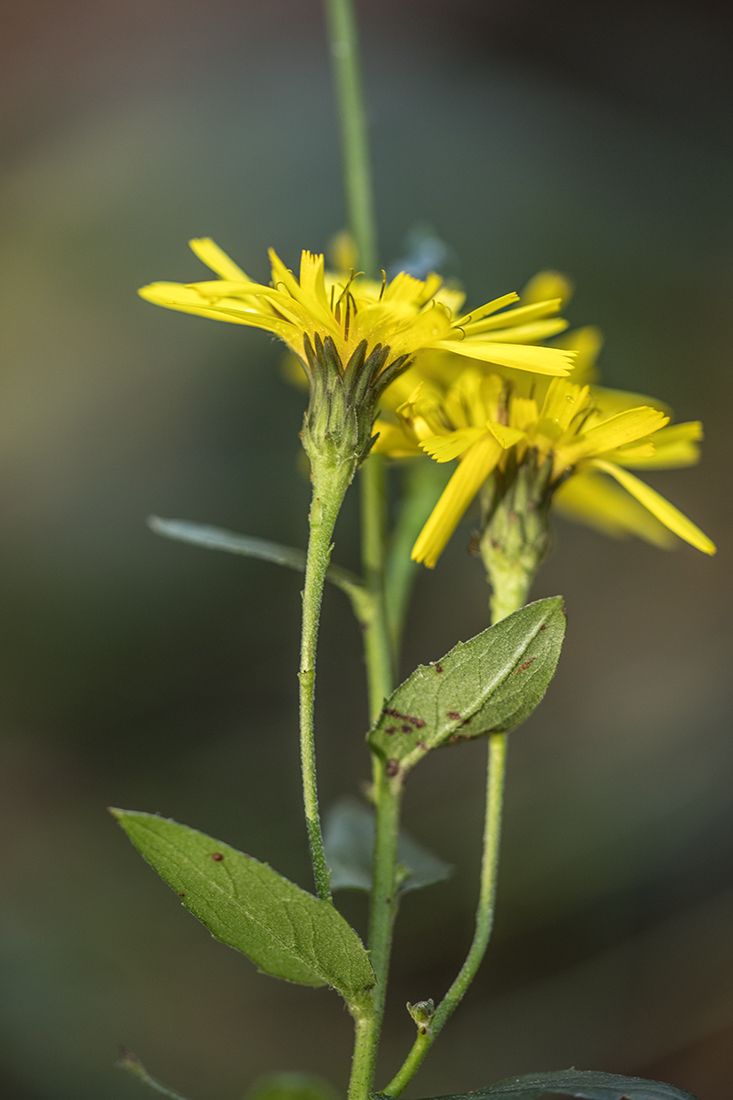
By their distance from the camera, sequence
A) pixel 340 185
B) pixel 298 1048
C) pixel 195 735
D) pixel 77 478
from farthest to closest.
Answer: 1. pixel 340 185
2. pixel 77 478
3. pixel 195 735
4. pixel 298 1048

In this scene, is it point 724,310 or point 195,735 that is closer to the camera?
point 195,735

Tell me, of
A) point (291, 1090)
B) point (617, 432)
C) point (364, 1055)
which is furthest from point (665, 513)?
point (291, 1090)

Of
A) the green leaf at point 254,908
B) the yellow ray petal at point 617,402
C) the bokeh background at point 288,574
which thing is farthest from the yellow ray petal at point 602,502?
the bokeh background at point 288,574

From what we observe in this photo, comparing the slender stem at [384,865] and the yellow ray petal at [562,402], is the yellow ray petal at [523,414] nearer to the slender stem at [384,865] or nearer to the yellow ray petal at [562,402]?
the yellow ray petal at [562,402]

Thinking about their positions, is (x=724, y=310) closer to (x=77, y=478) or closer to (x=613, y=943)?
(x=613, y=943)

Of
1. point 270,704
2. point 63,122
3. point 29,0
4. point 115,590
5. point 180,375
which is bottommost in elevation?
point 270,704

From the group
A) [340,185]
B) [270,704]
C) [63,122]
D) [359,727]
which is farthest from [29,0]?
[359,727]

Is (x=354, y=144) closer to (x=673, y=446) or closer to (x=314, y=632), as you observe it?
(x=673, y=446)
